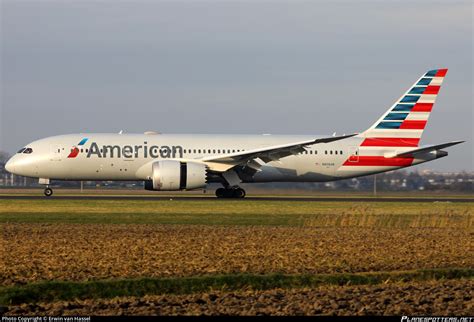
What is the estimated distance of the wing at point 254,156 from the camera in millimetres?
43219

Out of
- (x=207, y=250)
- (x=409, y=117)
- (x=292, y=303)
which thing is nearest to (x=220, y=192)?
(x=409, y=117)

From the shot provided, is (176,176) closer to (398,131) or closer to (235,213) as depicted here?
(235,213)

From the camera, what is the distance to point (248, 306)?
44.2 ft

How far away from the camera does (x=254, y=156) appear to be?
43.9m

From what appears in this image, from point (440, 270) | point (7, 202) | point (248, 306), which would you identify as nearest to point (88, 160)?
point (7, 202)

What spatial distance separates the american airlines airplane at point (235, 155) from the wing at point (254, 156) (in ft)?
0.16

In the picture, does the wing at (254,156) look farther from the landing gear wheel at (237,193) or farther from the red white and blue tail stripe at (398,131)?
the red white and blue tail stripe at (398,131)

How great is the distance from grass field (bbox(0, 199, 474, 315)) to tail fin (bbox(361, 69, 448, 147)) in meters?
16.6

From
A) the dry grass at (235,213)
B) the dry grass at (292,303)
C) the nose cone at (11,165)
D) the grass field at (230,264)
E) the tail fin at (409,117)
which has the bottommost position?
the dry grass at (292,303)

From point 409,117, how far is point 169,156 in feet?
43.7

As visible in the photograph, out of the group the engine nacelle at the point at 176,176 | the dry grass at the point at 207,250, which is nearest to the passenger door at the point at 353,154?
the engine nacelle at the point at 176,176

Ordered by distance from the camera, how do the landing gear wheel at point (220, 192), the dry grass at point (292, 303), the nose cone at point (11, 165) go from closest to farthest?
the dry grass at point (292, 303), the nose cone at point (11, 165), the landing gear wheel at point (220, 192)

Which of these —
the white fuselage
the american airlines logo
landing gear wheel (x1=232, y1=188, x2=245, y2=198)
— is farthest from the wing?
the american airlines logo

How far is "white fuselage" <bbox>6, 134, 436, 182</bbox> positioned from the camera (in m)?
44.4
